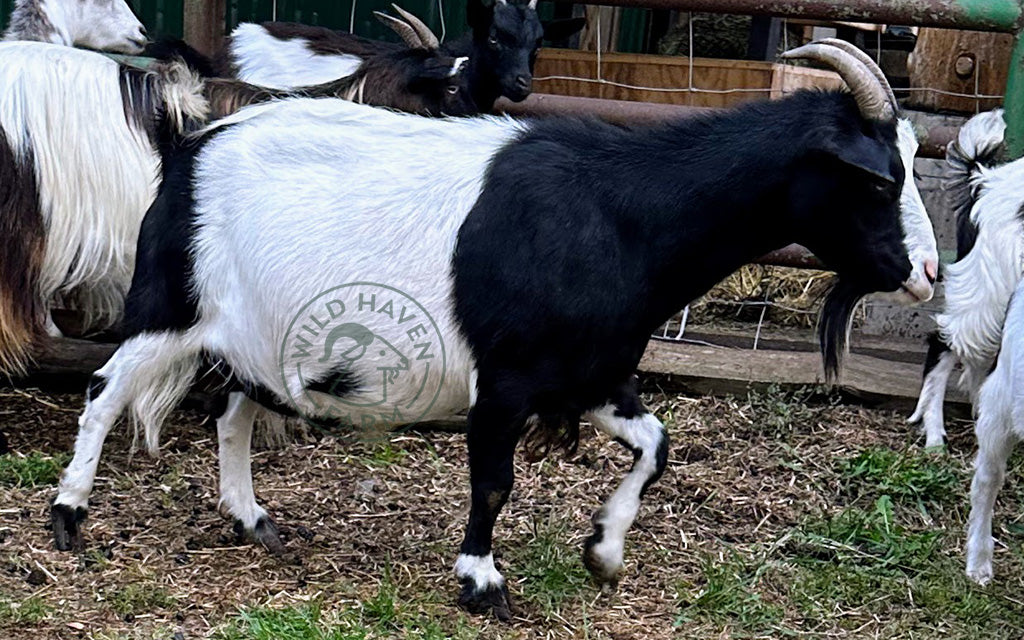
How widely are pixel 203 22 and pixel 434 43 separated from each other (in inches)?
54.0

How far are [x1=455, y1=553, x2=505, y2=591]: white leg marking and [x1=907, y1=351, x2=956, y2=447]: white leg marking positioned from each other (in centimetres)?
250

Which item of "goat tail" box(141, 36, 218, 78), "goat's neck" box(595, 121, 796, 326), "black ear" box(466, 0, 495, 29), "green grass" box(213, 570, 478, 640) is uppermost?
"black ear" box(466, 0, 495, 29)

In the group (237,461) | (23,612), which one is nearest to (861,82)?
(237,461)

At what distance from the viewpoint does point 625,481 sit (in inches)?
161

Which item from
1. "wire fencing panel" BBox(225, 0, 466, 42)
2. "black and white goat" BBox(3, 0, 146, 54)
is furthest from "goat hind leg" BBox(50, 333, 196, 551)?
"wire fencing panel" BBox(225, 0, 466, 42)

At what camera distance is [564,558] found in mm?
4406

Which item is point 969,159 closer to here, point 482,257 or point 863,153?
point 863,153

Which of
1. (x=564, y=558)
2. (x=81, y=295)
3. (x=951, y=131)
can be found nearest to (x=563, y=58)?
(x=951, y=131)

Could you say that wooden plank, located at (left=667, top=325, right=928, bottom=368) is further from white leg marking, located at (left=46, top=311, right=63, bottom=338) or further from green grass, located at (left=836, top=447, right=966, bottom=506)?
white leg marking, located at (left=46, top=311, right=63, bottom=338)

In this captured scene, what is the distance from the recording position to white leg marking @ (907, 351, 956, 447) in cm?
576

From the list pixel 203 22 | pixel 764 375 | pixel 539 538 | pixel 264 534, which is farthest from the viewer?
pixel 203 22

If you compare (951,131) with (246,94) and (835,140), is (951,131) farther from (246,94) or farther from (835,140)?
(246,94)

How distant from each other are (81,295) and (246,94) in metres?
1.05

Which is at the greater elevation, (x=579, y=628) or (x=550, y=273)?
(x=550, y=273)
